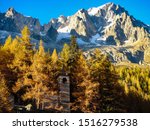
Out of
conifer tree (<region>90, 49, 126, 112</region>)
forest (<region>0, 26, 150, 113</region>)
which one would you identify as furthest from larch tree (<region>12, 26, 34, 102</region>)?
conifer tree (<region>90, 49, 126, 112</region>)

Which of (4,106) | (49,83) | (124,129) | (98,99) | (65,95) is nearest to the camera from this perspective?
(124,129)

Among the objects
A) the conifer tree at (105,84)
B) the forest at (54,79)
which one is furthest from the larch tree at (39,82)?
the conifer tree at (105,84)

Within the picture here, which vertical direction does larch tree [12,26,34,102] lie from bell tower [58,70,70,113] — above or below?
above

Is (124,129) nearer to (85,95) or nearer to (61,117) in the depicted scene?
(61,117)

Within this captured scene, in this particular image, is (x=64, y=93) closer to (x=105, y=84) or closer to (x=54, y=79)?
(x=54, y=79)

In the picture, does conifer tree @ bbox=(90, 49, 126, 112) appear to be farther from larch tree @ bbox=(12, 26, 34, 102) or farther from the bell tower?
larch tree @ bbox=(12, 26, 34, 102)

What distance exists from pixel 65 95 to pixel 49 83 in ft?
9.42

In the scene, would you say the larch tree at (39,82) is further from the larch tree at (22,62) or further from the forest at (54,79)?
the larch tree at (22,62)

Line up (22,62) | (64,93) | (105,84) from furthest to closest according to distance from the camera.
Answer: (105,84), (22,62), (64,93)

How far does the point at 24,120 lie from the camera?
38.9 ft

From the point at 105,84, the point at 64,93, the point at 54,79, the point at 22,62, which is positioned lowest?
the point at 64,93

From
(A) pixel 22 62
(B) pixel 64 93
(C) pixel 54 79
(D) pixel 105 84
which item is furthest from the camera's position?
(D) pixel 105 84

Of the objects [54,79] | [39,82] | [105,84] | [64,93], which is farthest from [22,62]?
[105,84]

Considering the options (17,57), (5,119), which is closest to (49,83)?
(17,57)
